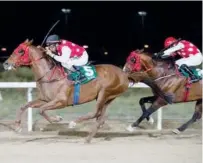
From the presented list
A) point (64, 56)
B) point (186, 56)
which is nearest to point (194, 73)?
point (186, 56)

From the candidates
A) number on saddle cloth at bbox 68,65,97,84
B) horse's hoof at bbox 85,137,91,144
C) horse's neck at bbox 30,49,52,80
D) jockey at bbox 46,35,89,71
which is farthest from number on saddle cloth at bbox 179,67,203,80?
horse's neck at bbox 30,49,52,80

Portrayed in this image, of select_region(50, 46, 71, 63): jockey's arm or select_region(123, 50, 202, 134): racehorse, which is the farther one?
select_region(123, 50, 202, 134): racehorse

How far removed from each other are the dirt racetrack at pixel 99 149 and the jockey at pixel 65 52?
1343mm

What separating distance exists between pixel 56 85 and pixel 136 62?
70.0 inches

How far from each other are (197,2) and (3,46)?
12704mm

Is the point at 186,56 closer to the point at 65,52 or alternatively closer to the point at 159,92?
the point at 159,92

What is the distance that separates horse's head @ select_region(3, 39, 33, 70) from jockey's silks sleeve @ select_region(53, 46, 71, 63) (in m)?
0.51

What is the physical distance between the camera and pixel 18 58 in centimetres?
870

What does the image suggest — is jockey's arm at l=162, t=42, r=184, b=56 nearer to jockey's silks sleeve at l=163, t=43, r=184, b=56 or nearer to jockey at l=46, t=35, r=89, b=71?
jockey's silks sleeve at l=163, t=43, r=184, b=56

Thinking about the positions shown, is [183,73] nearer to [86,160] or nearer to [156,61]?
[156,61]

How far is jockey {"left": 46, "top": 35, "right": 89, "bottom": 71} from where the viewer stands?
868cm

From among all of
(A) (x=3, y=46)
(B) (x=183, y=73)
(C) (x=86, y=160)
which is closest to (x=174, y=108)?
(B) (x=183, y=73)

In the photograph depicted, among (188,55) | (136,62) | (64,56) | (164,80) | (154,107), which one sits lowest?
(154,107)

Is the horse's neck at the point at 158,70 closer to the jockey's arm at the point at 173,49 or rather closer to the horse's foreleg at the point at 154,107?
the jockey's arm at the point at 173,49
